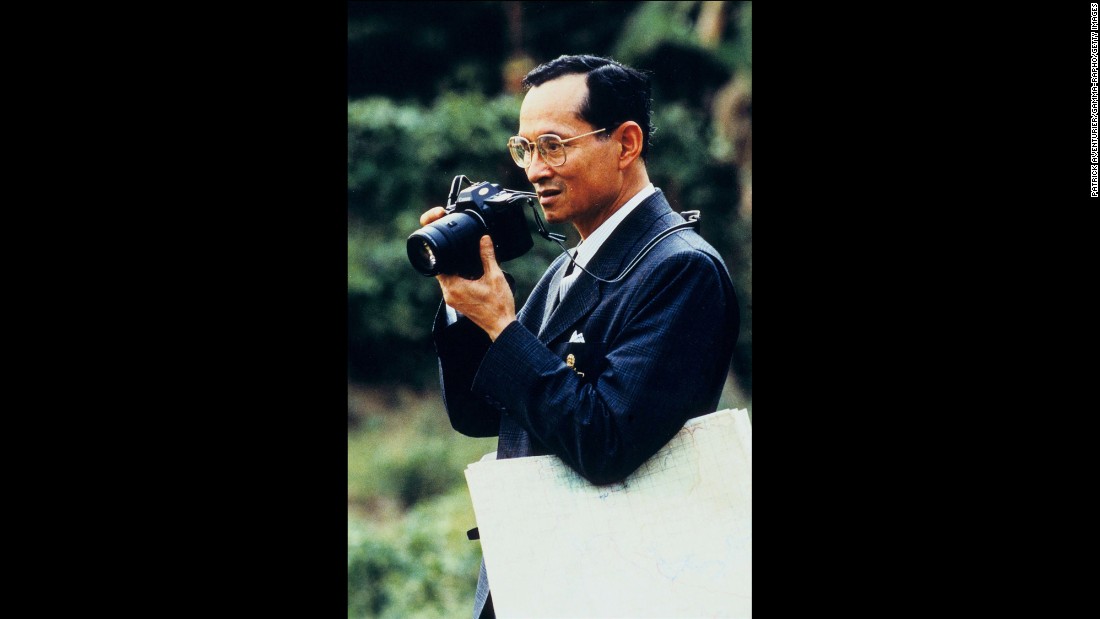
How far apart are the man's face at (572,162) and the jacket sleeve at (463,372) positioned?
0.37m

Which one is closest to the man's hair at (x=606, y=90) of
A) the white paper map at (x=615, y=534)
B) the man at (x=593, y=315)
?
the man at (x=593, y=315)

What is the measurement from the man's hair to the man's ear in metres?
0.01

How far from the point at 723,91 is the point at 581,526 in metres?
1.85

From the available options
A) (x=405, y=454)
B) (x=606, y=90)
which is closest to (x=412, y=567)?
(x=405, y=454)

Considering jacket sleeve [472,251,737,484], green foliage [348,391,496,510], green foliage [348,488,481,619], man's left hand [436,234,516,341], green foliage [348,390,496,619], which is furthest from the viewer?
green foliage [348,488,481,619]

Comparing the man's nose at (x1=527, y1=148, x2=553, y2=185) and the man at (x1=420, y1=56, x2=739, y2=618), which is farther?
the man's nose at (x1=527, y1=148, x2=553, y2=185)

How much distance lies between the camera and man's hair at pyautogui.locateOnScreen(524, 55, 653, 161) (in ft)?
8.25

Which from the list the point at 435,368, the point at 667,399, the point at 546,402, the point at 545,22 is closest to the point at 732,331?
the point at 667,399

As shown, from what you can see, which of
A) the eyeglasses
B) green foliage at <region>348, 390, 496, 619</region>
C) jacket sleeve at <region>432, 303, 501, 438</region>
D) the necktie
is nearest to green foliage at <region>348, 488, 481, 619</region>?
green foliage at <region>348, 390, 496, 619</region>

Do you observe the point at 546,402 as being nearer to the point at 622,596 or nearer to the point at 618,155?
the point at 622,596

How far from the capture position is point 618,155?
2525 mm

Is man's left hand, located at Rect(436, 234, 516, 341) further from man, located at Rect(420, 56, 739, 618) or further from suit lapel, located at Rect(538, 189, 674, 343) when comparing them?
suit lapel, located at Rect(538, 189, 674, 343)

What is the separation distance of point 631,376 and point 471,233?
1.64 feet

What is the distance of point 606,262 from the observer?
2.45 meters
